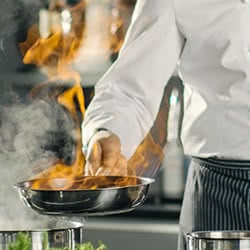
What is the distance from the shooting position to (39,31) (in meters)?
4.27

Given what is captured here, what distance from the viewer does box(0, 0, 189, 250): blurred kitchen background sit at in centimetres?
401

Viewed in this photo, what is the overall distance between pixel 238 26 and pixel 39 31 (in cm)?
249

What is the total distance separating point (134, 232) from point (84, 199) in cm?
276

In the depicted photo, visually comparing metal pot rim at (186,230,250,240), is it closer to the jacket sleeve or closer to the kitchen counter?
the jacket sleeve

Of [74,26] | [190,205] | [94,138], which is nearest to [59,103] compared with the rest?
[74,26]

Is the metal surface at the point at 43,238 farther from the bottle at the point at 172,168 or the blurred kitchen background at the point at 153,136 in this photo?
the bottle at the point at 172,168

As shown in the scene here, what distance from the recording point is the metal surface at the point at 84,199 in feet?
4.43

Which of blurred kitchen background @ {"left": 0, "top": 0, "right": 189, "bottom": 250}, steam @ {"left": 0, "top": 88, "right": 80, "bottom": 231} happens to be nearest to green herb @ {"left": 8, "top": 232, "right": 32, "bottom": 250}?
steam @ {"left": 0, "top": 88, "right": 80, "bottom": 231}

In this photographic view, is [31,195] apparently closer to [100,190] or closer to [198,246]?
[100,190]

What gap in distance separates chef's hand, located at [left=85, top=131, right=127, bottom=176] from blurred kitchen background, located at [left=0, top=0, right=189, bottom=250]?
2.27 metres

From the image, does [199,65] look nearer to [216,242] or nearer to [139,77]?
[139,77]

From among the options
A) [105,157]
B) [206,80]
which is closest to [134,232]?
[206,80]

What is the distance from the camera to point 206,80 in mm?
1906

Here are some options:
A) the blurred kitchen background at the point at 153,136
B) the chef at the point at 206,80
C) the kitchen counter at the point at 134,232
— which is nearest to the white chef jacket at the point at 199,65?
the chef at the point at 206,80
